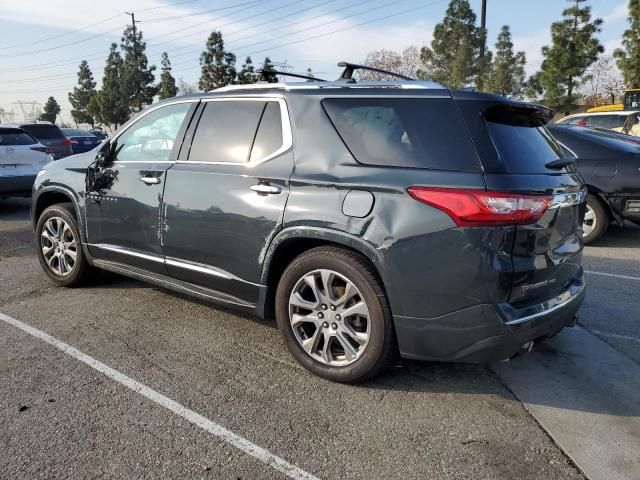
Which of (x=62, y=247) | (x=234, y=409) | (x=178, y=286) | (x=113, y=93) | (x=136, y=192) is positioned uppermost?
(x=113, y=93)

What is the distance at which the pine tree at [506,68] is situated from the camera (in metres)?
36.4

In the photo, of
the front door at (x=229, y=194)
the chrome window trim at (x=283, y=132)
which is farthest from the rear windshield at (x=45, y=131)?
the chrome window trim at (x=283, y=132)

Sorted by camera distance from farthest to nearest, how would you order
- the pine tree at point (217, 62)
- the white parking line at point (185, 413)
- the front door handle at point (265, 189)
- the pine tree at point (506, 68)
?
the pine tree at point (217, 62) < the pine tree at point (506, 68) < the front door handle at point (265, 189) < the white parking line at point (185, 413)

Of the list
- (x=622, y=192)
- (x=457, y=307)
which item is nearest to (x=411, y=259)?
(x=457, y=307)

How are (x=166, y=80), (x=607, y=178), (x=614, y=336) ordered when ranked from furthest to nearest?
(x=166, y=80) < (x=607, y=178) < (x=614, y=336)

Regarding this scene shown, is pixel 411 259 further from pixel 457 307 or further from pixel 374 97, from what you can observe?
pixel 374 97

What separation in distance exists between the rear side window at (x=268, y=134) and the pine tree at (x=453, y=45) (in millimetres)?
36806

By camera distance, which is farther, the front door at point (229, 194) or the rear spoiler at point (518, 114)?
the front door at point (229, 194)

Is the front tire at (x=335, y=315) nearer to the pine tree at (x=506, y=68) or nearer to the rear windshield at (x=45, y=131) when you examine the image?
the rear windshield at (x=45, y=131)

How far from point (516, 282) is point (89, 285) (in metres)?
4.01

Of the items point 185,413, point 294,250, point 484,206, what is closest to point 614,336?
point 484,206

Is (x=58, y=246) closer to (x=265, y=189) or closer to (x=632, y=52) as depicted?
(x=265, y=189)

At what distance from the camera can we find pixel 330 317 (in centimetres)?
320

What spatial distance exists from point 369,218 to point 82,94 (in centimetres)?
8132
